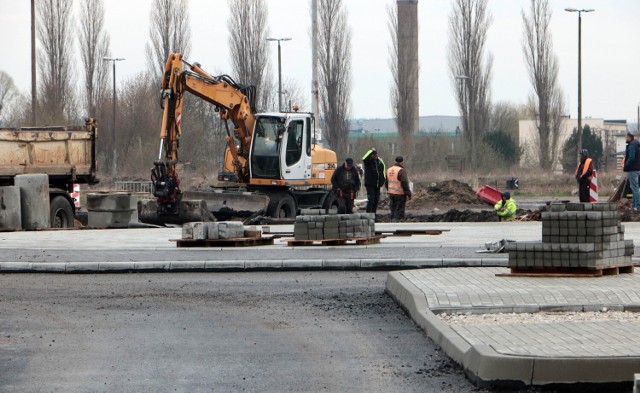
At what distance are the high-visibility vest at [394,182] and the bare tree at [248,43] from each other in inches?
1344

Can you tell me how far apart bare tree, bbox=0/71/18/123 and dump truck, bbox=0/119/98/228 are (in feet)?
221

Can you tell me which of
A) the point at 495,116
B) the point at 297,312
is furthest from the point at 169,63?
the point at 495,116

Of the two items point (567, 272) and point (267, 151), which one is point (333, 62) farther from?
point (567, 272)

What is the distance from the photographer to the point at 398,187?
29.8 metres

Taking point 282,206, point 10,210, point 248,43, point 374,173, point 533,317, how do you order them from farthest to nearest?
point 248,43, point 282,206, point 374,173, point 10,210, point 533,317

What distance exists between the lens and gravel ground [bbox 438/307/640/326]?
991 centimetres

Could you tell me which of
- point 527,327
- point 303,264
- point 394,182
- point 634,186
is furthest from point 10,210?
point 527,327

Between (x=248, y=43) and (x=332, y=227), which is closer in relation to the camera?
(x=332, y=227)

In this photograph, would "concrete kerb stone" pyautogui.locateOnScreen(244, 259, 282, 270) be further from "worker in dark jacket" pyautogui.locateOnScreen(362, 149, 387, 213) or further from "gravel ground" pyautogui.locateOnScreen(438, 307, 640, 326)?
"worker in dark jacket" pyautogui.locateOnScreen(362, 149, 387, 213)

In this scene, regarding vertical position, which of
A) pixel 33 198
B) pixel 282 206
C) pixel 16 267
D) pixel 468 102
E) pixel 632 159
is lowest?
pixel 282 206

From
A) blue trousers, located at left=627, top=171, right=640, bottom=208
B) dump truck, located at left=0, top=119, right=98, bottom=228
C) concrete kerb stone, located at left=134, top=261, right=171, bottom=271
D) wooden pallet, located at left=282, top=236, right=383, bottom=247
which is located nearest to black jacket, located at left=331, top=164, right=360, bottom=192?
dump truck, located at left=0, top=119, right=98, bottom=228

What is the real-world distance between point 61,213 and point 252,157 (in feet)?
21.3

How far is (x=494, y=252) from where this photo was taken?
56.5 feet

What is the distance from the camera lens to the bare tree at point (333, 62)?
211 ft
